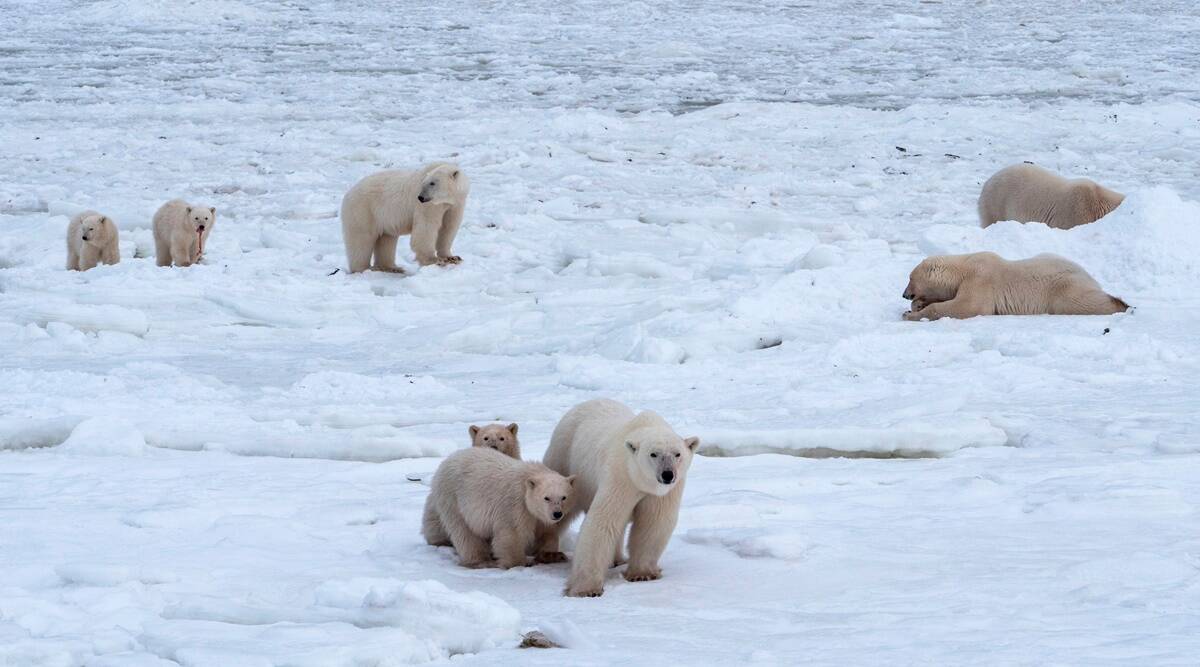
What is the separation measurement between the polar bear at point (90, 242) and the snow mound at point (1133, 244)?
6307mm

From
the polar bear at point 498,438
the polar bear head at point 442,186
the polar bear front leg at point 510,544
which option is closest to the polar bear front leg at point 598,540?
the polar bear front leg at point 510,544

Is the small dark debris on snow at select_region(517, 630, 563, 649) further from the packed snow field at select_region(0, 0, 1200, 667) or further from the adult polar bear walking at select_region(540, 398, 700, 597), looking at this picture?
the adult polar bear walking at select_region(540, 398, 700, 597)

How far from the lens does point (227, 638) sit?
3.11m

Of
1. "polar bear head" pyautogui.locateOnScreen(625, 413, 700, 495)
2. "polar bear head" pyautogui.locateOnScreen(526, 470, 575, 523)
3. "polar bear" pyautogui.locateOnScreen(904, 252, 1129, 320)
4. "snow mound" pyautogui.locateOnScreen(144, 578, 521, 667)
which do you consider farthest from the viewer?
"polar bear" pyautogui.locateOnScreen(904, 252, 1129, 320)

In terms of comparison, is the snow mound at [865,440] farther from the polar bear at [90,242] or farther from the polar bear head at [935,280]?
the polar bear at [90,242]

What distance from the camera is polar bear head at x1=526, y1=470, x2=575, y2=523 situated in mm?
4028

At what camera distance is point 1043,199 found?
9.93 meters

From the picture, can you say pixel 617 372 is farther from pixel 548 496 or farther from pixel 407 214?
pixel 407 214

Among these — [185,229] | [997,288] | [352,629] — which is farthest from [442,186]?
[352,629]

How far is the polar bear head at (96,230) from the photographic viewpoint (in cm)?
1019

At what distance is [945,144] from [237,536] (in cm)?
1179

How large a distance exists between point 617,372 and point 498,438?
1.93 m

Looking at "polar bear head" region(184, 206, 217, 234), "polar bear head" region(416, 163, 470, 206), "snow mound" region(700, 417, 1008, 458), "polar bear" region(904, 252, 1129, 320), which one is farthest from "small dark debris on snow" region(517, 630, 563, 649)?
"polar bear head" region(184, 206, 217, 234)

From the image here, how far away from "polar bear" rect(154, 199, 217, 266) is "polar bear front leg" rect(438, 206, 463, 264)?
179 centimetres
